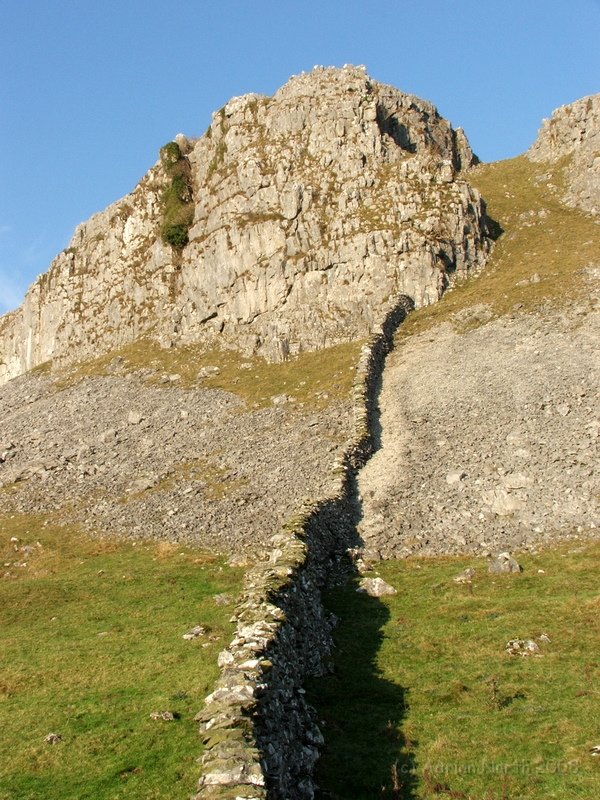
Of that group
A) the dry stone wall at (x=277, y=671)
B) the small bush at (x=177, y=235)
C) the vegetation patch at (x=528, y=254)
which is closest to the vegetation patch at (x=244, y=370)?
the vegetation patch at (x=528, y=254)

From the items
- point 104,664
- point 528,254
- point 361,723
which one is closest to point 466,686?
point 361,723

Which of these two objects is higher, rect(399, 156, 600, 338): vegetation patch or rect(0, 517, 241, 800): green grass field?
rect(399, 156, 600, 338): vegetation patch

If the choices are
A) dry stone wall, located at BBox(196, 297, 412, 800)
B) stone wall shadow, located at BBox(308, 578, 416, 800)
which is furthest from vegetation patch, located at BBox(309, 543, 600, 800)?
dry stone wall, located at BBox(196, 297, 412, 800)

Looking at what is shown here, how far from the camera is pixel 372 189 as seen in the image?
76750 mm

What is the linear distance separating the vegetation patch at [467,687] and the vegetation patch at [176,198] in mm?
62838

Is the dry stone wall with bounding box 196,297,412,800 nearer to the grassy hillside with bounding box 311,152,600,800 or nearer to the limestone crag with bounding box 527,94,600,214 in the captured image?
the grassy hillside with bounding box 311,152,600,800

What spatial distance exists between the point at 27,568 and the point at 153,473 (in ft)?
39.2

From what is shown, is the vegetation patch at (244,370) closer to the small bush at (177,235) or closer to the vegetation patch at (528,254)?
the vegetation patch at (528,254)

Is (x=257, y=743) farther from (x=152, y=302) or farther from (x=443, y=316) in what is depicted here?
(x=152, y=302)

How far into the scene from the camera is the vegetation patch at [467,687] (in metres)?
16.1

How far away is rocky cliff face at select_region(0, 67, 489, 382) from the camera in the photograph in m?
70.9

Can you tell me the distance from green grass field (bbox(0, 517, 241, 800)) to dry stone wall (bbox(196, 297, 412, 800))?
209 cm

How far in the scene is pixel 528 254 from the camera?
241ft

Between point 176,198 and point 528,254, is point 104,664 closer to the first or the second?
point 528,254
